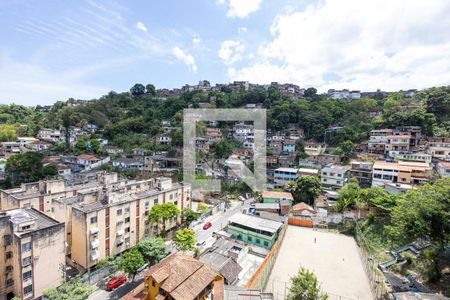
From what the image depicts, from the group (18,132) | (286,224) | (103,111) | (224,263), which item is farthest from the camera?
(103,111)

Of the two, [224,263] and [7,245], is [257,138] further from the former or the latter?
[7,245]

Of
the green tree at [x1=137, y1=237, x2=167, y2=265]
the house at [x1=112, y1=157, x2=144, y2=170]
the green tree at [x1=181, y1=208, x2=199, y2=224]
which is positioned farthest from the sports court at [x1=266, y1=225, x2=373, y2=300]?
the house at [x1=112, y1=157, x2=144, y2=170]

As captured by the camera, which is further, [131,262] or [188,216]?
[188,216]

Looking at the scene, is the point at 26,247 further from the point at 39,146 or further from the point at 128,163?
the point at 39,146

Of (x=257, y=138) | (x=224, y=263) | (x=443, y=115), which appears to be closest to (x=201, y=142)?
(x=257, y=138)

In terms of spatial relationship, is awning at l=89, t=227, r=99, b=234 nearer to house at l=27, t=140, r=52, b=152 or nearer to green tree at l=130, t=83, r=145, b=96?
house at l=27, t=140, r=52, b=152

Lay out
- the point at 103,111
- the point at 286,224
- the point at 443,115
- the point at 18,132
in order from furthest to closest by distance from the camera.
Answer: the point at 103,111 < the point at 18,132 < the point at 443,115 < the point at 286,224

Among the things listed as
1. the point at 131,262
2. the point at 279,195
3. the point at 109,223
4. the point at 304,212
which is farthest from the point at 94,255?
the point at 304,212

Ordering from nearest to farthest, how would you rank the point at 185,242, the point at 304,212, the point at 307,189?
the point at 185,242 < the point at 304,212 < the point at 307,189
